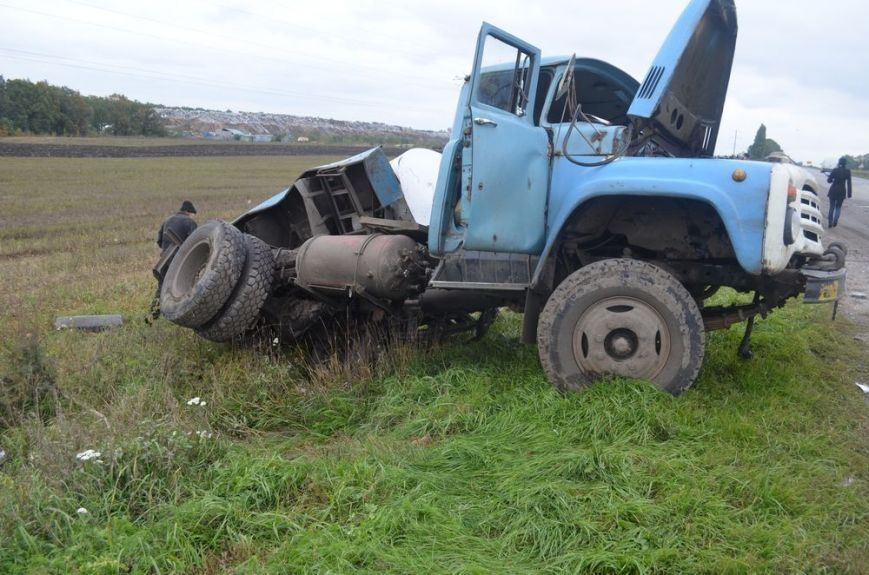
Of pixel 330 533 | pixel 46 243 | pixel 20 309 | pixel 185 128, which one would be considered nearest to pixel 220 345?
pixel 20 309

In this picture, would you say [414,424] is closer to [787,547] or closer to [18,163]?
[787,547]

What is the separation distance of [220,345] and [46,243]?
9.06m

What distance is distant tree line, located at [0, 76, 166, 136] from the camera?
2153 inches

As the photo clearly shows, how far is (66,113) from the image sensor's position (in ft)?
193

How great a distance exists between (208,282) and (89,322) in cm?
262

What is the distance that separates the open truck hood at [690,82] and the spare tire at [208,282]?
10.7 feet

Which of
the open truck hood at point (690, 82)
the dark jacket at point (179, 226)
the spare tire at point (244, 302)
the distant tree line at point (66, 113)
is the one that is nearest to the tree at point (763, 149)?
the open truck hood at point (690, 82)

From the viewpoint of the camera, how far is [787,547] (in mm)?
2971

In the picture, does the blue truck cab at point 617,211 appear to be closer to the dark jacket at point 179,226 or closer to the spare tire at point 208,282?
the spare tire at point 208,282

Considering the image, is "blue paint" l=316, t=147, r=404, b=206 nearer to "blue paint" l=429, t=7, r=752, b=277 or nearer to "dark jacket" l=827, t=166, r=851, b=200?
"blue paint" l=429, t=7, r=752, b=277

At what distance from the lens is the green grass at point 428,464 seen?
305 centimetres

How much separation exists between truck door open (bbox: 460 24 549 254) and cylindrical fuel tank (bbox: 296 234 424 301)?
67 centimetres

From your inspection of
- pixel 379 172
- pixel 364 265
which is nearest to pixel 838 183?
pixel 379 172

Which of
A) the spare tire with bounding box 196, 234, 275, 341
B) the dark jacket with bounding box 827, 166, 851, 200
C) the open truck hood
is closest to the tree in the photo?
the open truck hood
